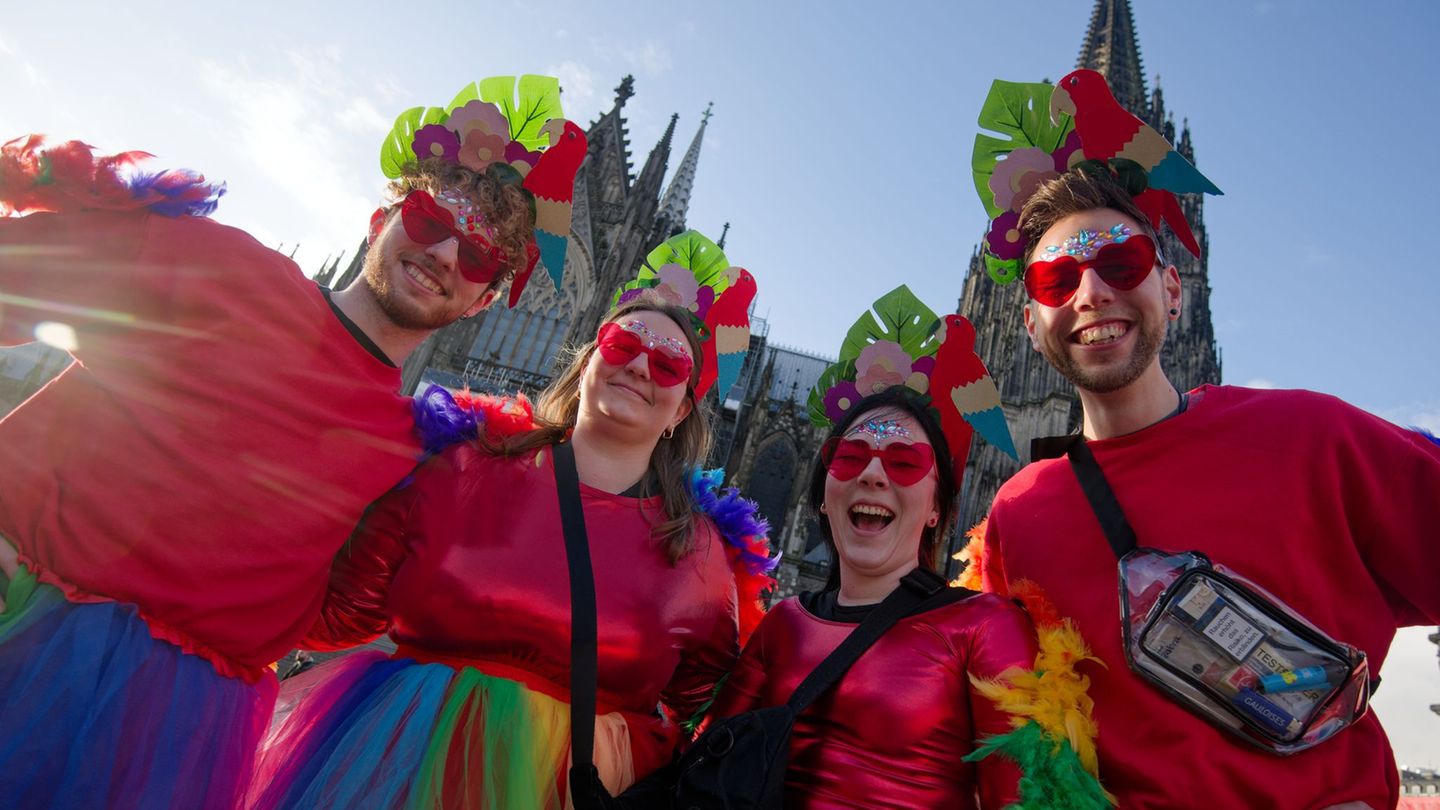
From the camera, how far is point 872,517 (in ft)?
8.07

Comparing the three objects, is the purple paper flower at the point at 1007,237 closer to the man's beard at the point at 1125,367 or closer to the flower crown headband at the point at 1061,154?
the flower crown headband at the point at 1061,154

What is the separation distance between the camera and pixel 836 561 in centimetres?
275

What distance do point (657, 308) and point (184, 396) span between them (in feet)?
4.84

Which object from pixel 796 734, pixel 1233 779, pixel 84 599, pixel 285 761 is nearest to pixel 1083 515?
pixel 1233 779

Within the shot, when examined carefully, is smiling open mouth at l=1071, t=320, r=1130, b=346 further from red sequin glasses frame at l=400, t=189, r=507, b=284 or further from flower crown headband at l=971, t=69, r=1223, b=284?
red sequin glasses frame at l=400, t=189, r=507, b=284

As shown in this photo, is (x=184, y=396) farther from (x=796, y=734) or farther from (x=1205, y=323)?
(x=1205, y=323)

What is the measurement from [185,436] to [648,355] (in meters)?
1.32

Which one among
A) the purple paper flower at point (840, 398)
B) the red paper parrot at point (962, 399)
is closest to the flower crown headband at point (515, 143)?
the purple paper flower at point (840, 398)

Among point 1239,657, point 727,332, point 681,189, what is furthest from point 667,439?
point 681,189

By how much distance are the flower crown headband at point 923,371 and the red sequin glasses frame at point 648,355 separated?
721 millimetres

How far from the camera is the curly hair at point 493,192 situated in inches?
107

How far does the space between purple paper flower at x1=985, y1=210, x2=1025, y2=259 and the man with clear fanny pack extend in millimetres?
312

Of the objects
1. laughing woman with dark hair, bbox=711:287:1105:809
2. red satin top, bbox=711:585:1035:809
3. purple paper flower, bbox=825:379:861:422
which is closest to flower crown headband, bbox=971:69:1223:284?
laughing woman with dark hair, bbox=711:287:1105:809

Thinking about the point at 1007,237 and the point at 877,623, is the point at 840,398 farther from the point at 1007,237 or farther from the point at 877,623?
the point at 877,623
